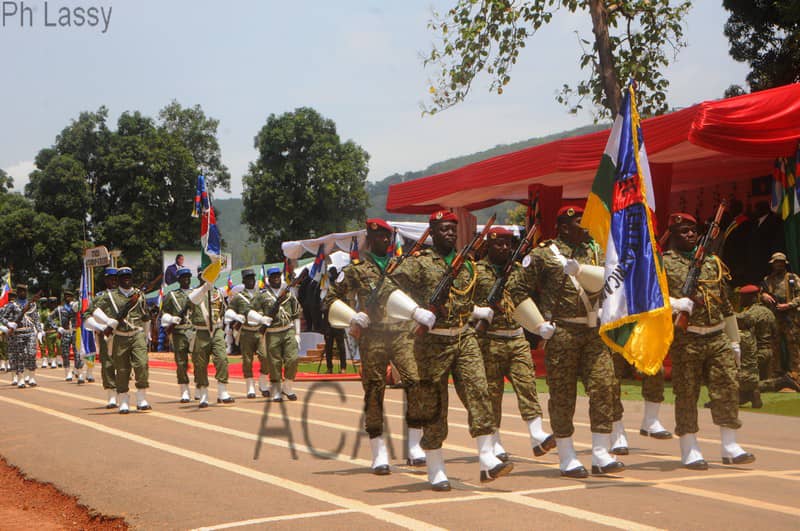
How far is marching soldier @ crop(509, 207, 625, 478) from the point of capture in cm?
801

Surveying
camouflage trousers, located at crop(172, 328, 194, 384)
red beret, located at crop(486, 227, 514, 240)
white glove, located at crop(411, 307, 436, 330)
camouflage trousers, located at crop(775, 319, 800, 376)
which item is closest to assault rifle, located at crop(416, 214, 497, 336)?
white glove, located at crop(411, 307, 436, 330)

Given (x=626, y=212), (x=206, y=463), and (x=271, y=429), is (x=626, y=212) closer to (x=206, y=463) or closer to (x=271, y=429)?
(x=206, y=463)

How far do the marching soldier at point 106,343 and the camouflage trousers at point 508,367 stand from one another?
26.8 ft

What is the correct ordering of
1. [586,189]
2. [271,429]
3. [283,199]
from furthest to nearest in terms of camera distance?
1. [283,199]
2. [586,189]
3. [271,429]

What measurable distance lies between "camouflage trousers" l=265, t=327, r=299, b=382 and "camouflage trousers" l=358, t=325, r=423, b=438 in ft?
25.9

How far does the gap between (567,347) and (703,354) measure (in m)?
1.26

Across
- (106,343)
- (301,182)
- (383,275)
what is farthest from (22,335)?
(301,182)

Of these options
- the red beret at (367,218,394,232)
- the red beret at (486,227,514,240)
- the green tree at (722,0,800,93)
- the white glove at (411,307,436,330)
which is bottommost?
the white glove at (411,307,436,330)

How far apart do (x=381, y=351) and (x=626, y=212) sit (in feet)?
7.93

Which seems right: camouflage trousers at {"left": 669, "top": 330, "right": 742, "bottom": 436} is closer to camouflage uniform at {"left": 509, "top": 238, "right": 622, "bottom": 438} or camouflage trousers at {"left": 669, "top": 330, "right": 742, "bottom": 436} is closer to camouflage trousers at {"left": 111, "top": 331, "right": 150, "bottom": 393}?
camouflage uniform at {"left": 509, "top": 238, "right": 622, "bottom": 438}

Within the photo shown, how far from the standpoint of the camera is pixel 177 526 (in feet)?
21.9

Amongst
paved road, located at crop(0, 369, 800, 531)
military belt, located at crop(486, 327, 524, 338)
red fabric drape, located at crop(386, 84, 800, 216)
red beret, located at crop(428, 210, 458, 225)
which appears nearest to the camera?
paved road, located at crop(0, 369, 800, 531)

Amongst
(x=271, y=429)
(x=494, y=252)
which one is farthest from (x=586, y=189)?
(x=494, y=252)

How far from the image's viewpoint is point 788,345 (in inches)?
577
